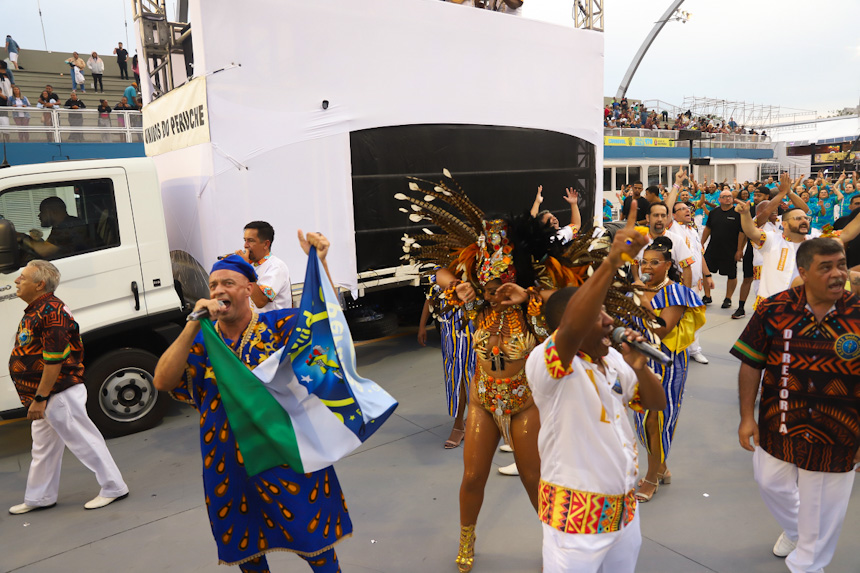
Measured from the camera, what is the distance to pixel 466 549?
123 inches

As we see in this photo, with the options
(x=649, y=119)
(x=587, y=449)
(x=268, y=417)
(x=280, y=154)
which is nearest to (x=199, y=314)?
(x=268, y=417)

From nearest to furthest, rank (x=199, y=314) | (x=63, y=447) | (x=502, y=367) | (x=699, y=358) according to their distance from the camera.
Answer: (x=199, y=314), (x=502, y=367), (x=63, y=447), (x=699, y=358)

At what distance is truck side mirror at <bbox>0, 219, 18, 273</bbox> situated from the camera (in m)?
4.09

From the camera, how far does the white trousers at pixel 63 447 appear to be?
12.6 feet

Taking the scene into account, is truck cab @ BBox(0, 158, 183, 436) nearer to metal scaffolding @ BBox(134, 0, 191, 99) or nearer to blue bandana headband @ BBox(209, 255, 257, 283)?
metal scaffolding @ BBox(134, 0, 191, 99)

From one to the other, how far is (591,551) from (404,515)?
1.95m

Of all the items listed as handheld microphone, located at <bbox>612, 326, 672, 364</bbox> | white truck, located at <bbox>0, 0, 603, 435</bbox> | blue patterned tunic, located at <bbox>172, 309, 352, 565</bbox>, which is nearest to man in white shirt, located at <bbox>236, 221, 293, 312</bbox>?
white truck, located at <bbox>0, 0, 603, 435</bbox>

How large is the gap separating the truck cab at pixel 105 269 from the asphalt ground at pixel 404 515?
18.5 inches

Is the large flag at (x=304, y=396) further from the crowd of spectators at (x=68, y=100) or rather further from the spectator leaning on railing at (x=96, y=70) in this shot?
the spectator leaning on railing at (x=96, y=70)

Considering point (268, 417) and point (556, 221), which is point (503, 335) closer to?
point (556, 221)

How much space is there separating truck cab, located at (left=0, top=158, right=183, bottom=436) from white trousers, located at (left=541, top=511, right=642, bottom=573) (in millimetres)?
4190

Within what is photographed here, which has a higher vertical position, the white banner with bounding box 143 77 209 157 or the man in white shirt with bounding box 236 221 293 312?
the white banner with bounding box 143 77 209 157

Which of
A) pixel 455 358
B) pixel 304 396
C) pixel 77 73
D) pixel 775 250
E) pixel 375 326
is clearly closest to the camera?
pixel 304 396

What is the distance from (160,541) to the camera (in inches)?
140
